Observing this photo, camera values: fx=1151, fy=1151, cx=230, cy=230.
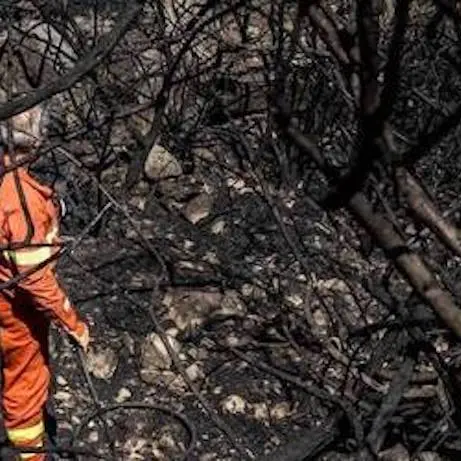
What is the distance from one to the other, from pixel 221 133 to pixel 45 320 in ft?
8.26

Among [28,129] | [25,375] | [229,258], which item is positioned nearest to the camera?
[28,129]

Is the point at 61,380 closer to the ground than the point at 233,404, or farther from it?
farther from it

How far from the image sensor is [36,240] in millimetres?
3922

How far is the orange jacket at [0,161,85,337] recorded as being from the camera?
12.8 feet

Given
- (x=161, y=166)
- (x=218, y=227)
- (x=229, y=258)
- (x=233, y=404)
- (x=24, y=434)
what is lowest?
(x=24, y=434)

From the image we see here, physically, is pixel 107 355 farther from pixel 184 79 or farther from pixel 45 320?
pixel 184 79

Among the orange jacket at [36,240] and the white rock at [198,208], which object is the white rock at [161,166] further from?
the orange jacket at [36,240]

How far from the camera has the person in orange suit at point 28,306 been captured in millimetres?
3912

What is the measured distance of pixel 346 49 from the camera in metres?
1.60

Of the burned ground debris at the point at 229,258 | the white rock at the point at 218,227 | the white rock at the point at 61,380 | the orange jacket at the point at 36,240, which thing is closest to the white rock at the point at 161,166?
the burned ground debris at the point at 229,258

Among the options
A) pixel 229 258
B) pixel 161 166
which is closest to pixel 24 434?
pixel 229 258

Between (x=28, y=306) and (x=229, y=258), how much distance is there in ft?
6.54

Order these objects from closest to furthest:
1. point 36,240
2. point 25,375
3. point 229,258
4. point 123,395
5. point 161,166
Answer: point 36,240, point 25,375, point 123,395, point 229,258, point 161,166

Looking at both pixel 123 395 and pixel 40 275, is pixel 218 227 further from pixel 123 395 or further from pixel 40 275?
pixel 40 275
